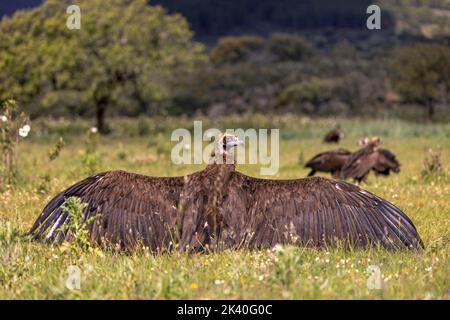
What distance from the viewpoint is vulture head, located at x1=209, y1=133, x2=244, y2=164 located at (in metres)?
7.10

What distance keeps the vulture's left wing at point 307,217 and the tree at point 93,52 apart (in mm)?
23644

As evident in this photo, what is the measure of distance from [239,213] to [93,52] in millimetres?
25162

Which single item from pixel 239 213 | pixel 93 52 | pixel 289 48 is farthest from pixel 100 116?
pixel 289 48

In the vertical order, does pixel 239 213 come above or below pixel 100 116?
below

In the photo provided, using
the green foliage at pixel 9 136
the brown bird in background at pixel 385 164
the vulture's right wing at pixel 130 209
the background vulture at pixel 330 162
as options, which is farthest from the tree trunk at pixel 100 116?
the vulture's right wing at pixel 130 209

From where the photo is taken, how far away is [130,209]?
6.79 m

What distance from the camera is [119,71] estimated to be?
31016 millimetres

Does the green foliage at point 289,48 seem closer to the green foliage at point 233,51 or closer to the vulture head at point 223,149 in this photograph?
the green foliage at point 233,51

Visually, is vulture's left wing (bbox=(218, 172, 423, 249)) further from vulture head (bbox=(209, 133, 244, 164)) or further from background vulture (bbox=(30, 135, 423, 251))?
vulture head (bbox=(209, 133, 244, 164))

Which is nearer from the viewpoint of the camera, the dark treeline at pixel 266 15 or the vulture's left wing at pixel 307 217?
the vulture's left wing at pixel 307 217

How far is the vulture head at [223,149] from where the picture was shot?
7103 millimetres

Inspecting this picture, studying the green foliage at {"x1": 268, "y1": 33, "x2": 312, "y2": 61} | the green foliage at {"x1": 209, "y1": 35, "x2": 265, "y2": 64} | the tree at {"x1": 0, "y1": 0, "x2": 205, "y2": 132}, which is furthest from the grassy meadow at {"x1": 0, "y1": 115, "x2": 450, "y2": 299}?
the green foliage at {"x1": 268, "y1": 33, "x2": 312, "y2": 61}

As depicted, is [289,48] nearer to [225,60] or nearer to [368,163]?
[225,60]
